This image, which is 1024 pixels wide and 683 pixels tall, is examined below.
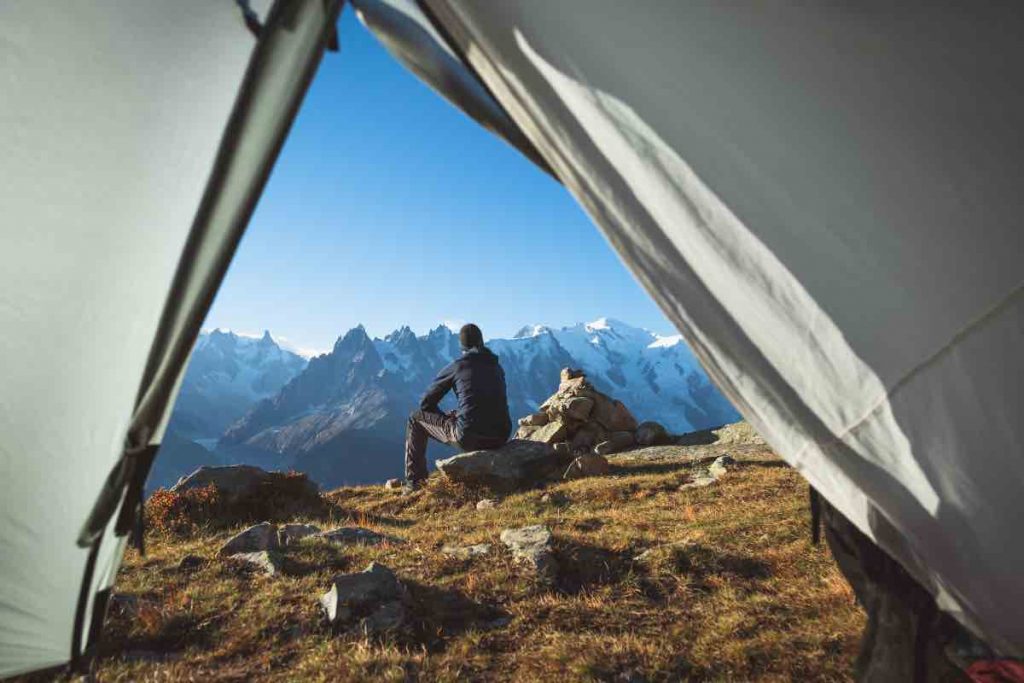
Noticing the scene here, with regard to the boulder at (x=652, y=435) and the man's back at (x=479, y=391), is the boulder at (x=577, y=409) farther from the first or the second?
the man's back at (x=479, y=391)

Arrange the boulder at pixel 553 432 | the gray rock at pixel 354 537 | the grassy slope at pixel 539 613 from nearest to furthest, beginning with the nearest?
the grassy slope at pixel 539 613 → the gray rock at pixel 354 537 → the boulder at pixel 553 432

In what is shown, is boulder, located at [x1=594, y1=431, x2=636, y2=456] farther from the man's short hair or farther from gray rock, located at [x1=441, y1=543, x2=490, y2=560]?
gray rock, located at [x1=441, y1=543, x2=490, y2=560]

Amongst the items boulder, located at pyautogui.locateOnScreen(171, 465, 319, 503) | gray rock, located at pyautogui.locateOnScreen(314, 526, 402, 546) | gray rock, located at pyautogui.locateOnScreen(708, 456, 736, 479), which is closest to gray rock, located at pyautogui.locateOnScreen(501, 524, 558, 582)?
gray rock, located at pyautogui.locateOnScreen(314, 526, 402, 546)

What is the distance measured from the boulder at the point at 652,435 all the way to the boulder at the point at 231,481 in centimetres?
1206

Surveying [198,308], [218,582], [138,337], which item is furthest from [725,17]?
[218,582]

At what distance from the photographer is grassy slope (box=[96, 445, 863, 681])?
153 inches

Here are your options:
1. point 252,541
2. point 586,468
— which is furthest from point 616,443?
point 252,541

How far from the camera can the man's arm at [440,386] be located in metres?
10.4

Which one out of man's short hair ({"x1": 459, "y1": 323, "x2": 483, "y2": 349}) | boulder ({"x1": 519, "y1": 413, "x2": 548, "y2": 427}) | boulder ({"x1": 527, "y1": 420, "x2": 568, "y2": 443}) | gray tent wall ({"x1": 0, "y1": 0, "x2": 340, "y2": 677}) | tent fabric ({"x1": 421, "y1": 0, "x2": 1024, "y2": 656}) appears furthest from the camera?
boulder ({"x1": 519, "y1": 413, "x2": 548, "y2": 427})

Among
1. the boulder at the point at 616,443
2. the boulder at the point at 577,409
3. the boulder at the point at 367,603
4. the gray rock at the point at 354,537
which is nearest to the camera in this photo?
the boulder at the point at 367,603

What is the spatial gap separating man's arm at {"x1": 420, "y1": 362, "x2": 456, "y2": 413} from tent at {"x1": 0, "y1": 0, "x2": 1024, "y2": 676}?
7265 mm

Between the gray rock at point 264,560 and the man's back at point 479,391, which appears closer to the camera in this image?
the gray rock at point 264,560

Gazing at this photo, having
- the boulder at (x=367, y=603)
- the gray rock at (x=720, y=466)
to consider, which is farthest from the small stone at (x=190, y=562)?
the gray rock at (x=720, y=466)

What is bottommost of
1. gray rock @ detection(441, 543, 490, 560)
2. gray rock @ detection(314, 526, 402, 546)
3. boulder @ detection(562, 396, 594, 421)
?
gray rock @ detection(441, 543, 490, 560)
